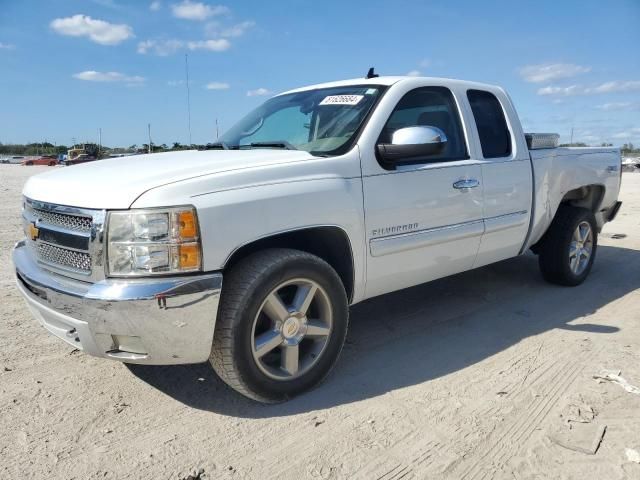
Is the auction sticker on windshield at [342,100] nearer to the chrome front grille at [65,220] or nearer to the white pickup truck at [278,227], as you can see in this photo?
the white pickup truck at [278,227]

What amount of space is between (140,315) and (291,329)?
0.86m

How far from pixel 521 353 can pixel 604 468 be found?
4.28 ft

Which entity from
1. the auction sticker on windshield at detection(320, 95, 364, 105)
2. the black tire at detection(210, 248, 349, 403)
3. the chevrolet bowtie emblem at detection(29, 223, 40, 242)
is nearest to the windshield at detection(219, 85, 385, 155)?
the auction sticker on windshield at detection(320, 95, 364, 105)

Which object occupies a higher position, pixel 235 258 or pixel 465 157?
pixel 465 157

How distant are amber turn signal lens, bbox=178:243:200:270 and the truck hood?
0.33 meters

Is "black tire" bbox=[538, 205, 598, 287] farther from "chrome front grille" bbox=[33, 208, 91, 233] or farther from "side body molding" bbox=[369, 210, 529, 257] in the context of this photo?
"chrome front grille" bbox=[33, 208, 91, 233]

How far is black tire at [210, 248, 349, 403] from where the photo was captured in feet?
8.85

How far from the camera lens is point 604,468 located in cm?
237

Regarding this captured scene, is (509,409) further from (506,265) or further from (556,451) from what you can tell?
(506,265)

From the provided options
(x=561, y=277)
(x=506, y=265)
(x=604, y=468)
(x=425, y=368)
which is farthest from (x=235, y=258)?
(x=506, y=265)

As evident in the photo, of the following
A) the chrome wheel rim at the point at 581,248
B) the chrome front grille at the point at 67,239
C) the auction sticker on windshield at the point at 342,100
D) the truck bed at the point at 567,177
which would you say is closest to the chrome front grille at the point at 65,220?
the chrome front grille at the point at 67,239

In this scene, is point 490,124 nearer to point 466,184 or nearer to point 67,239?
point 466,184

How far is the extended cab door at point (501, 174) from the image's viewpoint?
4.09 metres

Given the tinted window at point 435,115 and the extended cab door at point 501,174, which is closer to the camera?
the tinted window at point 435,115
